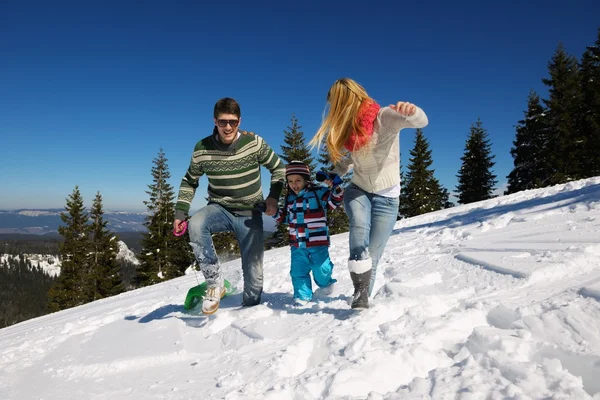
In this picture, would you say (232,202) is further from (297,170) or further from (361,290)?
(361,290)

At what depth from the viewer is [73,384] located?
8.80 feet

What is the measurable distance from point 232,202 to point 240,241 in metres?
0.46

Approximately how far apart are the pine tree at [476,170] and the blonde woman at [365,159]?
108ft

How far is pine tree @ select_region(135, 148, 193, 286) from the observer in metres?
28.6

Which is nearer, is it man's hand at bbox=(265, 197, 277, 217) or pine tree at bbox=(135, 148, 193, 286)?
man's hand at bbox=(265, 197, 277, 217)

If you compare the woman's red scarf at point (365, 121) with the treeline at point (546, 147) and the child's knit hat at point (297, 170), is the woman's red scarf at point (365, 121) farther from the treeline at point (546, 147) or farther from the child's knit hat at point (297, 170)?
the treeline at point (546, 147)

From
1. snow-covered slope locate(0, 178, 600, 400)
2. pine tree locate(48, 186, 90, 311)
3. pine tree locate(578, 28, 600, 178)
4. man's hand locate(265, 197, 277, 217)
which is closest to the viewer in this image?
snow-covered slope locate(0, 178, 600, 400)

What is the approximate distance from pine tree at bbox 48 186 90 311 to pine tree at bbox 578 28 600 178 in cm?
3975

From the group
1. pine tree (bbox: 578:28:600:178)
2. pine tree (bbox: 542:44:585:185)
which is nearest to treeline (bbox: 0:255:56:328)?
pine tree (bbox: 542:44:585:185)

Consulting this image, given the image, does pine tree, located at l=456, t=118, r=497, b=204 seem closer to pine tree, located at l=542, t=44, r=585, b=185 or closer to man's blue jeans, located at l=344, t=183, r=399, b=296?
pine tree, located at l=542, t=44, r=585, b=185

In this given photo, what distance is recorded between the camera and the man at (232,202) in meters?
3.84

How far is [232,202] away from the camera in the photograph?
3914 mm

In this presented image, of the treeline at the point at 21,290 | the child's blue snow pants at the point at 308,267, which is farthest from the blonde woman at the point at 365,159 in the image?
the treeline at the point at 21,290

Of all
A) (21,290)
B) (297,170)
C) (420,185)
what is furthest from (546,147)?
(21,290)
